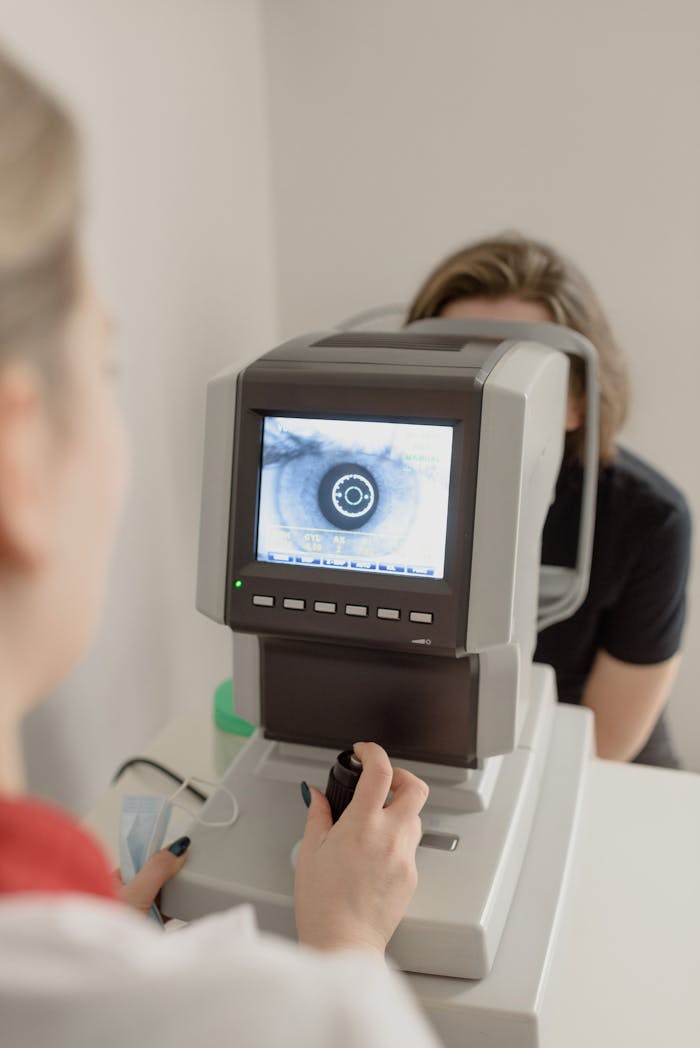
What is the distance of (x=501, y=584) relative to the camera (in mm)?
766

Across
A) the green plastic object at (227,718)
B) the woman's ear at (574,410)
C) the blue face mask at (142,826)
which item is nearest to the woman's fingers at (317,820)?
the blue face mask at (142,826)

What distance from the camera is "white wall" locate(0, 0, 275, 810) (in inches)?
48.3

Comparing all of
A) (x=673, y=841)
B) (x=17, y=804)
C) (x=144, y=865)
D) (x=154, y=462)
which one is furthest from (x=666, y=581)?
(x=17, y=804)

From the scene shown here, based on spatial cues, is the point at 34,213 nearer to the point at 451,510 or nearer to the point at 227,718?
the point at 451,510

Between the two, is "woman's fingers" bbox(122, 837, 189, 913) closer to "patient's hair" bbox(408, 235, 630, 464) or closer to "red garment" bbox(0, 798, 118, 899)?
"red garment" bbox(0, 798, 118, 899)

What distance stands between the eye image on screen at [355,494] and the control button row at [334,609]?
0.10ft

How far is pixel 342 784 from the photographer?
2.53 feet

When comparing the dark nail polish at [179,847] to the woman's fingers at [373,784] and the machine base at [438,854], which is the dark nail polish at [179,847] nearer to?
the machine base at [438,854]

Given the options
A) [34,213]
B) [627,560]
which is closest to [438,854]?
[34,213]

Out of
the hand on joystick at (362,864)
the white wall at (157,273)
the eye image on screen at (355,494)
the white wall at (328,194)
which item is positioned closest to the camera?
the hand on joystick at (362,864)

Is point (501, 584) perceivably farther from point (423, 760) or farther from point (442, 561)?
point (423, 760)

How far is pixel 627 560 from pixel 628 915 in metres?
0.62

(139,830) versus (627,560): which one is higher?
(627,560)

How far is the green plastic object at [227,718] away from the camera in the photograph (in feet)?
4.03
